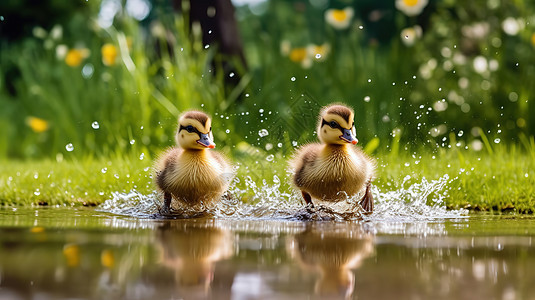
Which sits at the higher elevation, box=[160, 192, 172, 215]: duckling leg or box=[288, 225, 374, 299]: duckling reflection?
box=[160, 192, 172, 215]: duckling leg

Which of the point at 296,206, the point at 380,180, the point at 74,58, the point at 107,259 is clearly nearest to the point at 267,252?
the point at 107,259

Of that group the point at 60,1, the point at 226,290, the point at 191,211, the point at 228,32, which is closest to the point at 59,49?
the point at 228,32

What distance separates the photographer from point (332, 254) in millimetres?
3375

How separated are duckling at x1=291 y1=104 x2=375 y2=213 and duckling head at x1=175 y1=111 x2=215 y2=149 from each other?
669 mm

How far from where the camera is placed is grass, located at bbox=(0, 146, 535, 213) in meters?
5.86

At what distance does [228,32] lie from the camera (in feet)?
33.3

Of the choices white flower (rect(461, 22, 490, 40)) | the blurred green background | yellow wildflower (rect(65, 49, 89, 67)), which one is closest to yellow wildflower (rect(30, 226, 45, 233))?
the blurred green background

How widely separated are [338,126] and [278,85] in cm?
500

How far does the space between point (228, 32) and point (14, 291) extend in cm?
788

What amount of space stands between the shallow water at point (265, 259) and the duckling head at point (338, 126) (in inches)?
20.9

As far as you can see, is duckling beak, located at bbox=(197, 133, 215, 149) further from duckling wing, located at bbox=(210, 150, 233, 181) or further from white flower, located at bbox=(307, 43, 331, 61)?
white flower, located at bbox=(307, 43, 331, 61)

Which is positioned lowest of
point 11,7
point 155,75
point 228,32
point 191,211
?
point 191,211

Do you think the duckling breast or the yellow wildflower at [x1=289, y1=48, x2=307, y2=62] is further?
the yellow wildflower at [x1=289, y1=48, x2=307, y2=62]

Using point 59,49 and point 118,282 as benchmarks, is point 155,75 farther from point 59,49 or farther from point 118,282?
point 118,282
